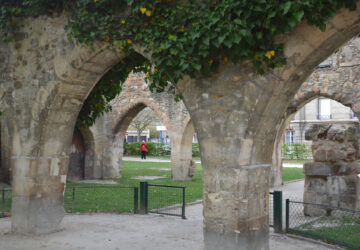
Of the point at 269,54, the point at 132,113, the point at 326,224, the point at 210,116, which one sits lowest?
the point at 326,224

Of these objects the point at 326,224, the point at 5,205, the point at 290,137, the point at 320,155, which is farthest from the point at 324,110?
the point at 5,205

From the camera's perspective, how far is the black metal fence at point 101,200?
8438 mm

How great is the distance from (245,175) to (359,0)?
1969 millimetres

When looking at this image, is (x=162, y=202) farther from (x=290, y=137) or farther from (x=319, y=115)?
(x=290, y=137)

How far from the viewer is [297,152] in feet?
98.4

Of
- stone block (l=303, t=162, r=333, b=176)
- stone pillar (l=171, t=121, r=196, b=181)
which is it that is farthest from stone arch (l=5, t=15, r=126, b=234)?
stone pillar (l=171, t=121, r=196, b=181)

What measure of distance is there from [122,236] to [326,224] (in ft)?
12.1

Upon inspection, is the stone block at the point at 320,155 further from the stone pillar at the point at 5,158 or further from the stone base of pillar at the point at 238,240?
the stone pillar at the point at 5,158

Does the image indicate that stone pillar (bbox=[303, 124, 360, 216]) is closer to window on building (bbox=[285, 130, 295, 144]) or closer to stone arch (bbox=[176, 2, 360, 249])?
stone arch (bbox=[176, 2, 360, 249])

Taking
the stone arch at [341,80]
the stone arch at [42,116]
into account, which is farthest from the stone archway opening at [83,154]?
the stone arch at [42,116]

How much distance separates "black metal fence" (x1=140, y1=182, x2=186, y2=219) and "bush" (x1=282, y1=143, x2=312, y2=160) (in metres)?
20.2

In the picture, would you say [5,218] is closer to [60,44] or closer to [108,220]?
[108,220]

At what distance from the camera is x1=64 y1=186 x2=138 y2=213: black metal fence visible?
27.7ft

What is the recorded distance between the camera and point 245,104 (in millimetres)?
4277
